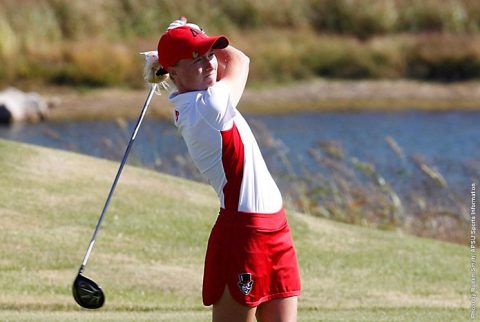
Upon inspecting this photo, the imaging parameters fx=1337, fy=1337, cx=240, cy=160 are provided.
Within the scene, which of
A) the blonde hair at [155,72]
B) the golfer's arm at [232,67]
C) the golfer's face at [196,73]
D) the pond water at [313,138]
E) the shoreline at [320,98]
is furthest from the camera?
the shoreline at [320,98]

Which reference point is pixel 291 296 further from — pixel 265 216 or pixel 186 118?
pixel 186 118

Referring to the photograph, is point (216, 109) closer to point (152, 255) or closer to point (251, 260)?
point (251, 260)

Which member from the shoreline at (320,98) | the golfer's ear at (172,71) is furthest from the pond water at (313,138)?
the golfer's ear at (172,71)

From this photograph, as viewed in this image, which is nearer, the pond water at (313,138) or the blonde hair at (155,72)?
the blonde hair at (155,72)

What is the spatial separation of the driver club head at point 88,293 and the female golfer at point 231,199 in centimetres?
57

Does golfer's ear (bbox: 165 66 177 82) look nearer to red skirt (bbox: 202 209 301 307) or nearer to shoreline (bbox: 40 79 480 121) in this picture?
red skirt (bbox: 202 209 301 307)

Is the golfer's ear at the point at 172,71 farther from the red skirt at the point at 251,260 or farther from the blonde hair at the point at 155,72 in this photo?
the red skirt at the point at 251,260

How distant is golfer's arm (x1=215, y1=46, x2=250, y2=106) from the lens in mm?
6273

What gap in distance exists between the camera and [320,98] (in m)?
30.3

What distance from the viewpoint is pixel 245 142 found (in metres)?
6.09

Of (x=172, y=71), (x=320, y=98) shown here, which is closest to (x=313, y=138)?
(x=320, y=98)

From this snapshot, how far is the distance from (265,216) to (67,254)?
563 cm

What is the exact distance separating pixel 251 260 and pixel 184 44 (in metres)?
1.03

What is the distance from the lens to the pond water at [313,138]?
58.7ft
